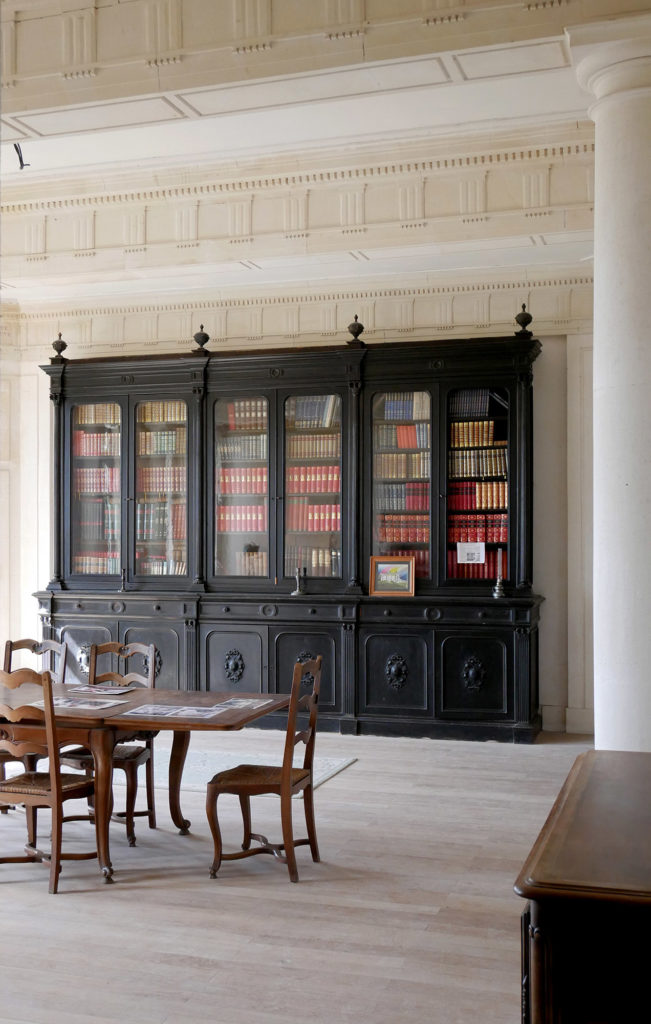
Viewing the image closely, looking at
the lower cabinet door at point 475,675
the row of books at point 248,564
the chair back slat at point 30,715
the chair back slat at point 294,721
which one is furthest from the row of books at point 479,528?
the chair back slat at point 30,715

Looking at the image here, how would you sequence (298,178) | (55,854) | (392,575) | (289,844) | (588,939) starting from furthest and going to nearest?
(392,575), (298,178), (289,844), (55,854), (588,939)

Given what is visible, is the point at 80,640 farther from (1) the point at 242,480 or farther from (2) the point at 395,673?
(2) the point at 395,673

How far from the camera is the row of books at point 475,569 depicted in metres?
7.97

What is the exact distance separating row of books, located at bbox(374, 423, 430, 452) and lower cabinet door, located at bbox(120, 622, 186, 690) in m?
2.27

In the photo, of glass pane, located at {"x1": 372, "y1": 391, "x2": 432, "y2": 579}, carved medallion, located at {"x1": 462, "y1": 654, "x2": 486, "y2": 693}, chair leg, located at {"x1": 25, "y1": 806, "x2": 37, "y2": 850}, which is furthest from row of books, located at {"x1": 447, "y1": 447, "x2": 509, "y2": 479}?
chair leg, located at {"x1": 25, "y1": 806, "x2": 37, "y2": 850}

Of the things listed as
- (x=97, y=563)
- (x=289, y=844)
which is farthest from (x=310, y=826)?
(x=97, y=563)

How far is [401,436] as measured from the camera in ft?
27.1

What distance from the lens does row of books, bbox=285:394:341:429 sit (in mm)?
8430

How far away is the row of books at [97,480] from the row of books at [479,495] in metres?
2.95

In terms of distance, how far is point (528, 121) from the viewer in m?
6.39

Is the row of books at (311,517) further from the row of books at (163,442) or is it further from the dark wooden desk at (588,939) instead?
the dark wooden desk at (588,939)

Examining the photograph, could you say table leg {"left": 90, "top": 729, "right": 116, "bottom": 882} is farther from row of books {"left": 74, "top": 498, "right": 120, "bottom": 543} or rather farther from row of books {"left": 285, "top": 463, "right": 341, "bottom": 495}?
row of books {"left": 74, "top": 498, "right": 120, "bottom": 543}

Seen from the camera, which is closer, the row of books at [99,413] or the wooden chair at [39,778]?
the wooden chair at [39,778]

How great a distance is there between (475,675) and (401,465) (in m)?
1.76
